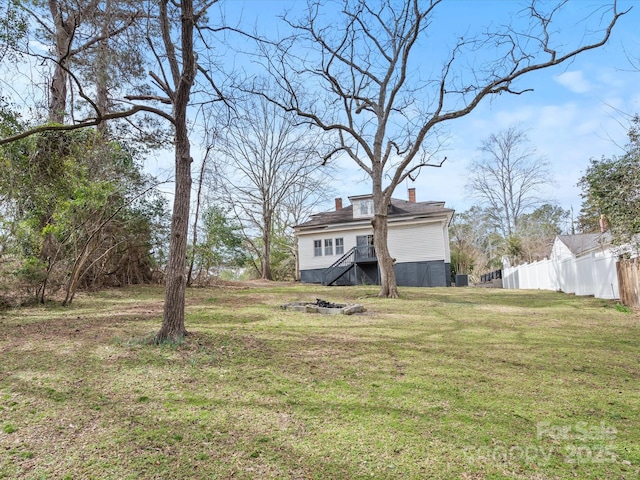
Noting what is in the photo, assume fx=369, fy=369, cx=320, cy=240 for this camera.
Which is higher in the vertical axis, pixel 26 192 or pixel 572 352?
pixel 26 192

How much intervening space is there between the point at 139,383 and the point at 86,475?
4.69 feet

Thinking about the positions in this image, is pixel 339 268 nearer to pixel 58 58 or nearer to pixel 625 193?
pixel 625 193

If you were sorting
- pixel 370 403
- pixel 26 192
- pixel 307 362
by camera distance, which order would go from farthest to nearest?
pixel 26 192 → pixel 307 362 → pixel 370 403

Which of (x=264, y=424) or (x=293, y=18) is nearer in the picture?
(x=264, y=424)

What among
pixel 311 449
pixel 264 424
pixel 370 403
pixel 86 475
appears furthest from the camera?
pixel 370 403

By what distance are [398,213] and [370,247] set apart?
10.4 ft

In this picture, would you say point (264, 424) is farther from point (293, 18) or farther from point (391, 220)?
point (391, 220)

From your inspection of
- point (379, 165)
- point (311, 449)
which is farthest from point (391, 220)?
point (311, 449)

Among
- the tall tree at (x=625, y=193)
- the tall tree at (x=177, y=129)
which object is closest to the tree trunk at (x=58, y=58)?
the tall tree at (x=177, y=129)

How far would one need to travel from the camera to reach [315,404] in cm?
321

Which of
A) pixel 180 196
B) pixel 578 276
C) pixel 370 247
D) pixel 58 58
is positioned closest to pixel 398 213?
pixel 370 247

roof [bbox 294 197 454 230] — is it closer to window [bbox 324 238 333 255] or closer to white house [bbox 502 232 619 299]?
window [bbox 324 238 333 255]

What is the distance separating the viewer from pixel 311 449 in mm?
2512

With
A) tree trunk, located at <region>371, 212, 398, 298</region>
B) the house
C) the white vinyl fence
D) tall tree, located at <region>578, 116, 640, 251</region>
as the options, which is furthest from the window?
tall tree, located at <region>578, 116, 640, 251</region>
